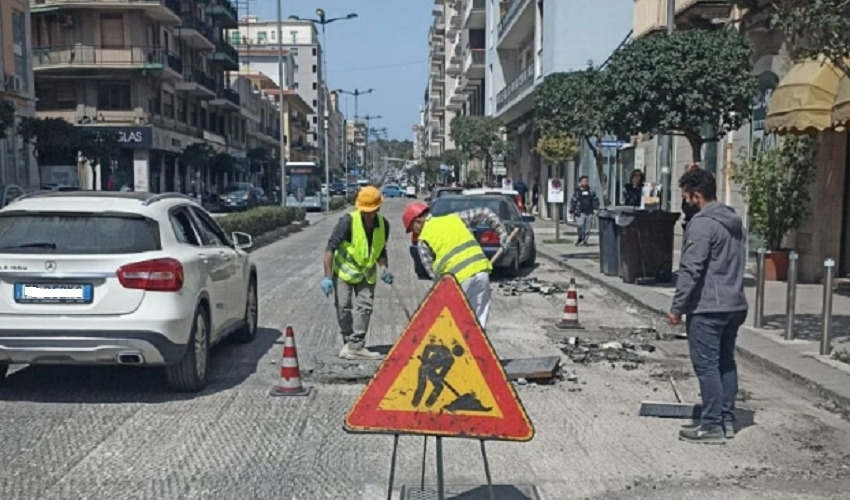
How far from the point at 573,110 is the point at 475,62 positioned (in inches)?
1566

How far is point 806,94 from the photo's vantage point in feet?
41.7

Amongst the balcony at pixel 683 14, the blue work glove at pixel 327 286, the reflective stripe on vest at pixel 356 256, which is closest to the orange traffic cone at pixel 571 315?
the reflective stripe on vest at pixel 356 256

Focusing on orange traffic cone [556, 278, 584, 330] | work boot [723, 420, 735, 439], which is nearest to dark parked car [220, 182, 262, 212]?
orange traffic cone [556, 278, 584, 330]

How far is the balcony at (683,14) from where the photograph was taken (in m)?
18.4

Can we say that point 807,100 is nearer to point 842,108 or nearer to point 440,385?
point 842,108

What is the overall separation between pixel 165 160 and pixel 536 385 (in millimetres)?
49026

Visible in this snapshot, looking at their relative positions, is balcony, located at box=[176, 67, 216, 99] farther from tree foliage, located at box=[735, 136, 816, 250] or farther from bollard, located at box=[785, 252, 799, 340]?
bollard, located at box=[785, 252, 799, 340]

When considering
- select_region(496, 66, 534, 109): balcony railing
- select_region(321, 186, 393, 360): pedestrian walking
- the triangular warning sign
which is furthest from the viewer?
select_region(496, 66, 534, 109): balcony railing

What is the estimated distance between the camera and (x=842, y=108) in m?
11.6

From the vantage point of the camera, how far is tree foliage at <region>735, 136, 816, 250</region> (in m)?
14.9

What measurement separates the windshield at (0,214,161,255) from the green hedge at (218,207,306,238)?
1251cm

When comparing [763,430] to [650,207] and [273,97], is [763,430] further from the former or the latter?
[273,97]

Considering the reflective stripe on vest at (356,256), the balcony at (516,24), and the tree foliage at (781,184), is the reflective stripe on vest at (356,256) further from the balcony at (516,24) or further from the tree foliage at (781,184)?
the balcony at (516,24)

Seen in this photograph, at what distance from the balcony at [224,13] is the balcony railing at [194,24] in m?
4.55
